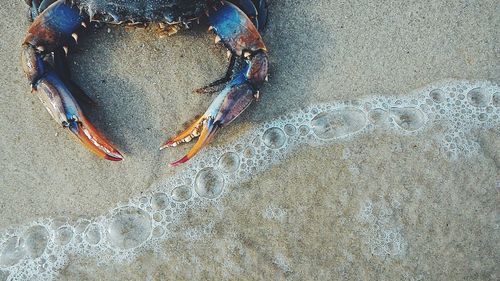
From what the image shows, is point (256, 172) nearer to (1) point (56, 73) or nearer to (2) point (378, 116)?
Result: (2) point (378, 116)

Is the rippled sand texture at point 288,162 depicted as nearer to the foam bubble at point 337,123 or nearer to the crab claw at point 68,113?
the foam bubble at point 337,123

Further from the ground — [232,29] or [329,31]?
[232,29]

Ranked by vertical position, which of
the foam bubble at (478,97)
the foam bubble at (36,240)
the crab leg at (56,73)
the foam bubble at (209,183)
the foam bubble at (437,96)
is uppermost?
the crab leg at (56,73)

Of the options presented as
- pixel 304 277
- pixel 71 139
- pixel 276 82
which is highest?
pixel 71 139

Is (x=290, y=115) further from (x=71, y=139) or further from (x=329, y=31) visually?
(x=71, y=139)

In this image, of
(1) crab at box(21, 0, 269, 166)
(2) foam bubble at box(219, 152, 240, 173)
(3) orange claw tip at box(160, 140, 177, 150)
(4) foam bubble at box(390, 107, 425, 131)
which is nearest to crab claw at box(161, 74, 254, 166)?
(1) crab at box(21, 0, 269, 166)

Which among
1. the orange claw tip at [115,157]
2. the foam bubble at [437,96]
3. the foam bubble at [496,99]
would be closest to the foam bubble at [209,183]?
the orange claw tip at [115,157]

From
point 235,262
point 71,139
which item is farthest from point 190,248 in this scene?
point 71,139
